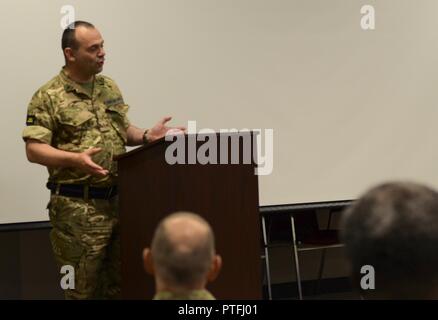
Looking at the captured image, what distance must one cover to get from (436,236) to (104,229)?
1.96m

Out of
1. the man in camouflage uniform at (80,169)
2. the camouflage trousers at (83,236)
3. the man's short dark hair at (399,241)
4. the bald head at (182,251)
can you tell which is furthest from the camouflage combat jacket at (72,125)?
the man's short dark hair at (399,241)

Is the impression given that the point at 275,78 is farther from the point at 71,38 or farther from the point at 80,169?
the point at 80,169

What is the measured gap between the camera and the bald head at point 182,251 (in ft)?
5.16

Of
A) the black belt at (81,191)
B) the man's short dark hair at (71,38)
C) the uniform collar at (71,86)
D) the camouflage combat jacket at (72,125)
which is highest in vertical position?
the man's short dark hair at (71,38)

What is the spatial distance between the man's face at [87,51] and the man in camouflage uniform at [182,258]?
4.82 ft

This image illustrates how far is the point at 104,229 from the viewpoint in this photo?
290 cm

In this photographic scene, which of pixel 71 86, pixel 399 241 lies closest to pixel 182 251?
pixel 399 241

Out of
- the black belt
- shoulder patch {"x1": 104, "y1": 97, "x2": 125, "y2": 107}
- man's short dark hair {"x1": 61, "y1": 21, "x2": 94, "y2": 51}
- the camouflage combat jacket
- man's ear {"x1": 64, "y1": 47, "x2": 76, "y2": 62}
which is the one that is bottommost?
the black belt

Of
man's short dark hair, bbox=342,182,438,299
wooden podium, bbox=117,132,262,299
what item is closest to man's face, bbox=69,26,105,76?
wooden podium, bbox=117,132,262,299

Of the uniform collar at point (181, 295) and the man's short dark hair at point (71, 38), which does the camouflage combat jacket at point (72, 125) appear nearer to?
the man's short dark hair at point (71, 38)

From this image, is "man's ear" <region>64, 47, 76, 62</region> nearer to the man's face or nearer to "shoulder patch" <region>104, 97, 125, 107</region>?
the man's face

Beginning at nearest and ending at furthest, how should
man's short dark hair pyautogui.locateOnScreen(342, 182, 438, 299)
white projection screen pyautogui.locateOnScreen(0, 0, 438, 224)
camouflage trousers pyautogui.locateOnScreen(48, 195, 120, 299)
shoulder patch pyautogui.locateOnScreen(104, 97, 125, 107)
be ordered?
man's short dark hair pyautogui.locateOnScreen(342, 182, 438, 299) < camouflage trousers pyautogui.locateOnScreen(48, 195, 120, 299) < shoulder patch pyautogui.locateOnScreen(104, 97, 125, 107) < white projection screen pyautogui.locateOnScreen(0, 0, 438, 224)

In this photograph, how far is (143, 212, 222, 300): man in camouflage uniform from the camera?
62.0 inches

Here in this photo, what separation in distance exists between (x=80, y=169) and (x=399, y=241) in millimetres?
1866
